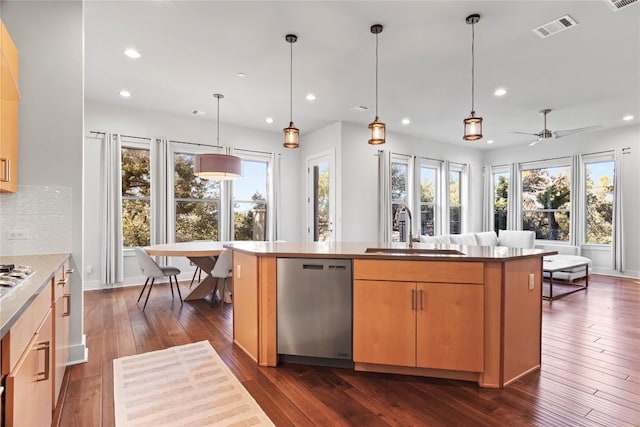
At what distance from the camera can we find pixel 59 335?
6.59 feet

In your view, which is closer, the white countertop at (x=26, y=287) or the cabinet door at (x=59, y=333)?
the white countertop at (x=26, y=287)

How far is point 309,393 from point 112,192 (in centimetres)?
463

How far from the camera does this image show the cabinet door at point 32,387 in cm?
102

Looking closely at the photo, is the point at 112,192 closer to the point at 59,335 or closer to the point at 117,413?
the point at 59,335

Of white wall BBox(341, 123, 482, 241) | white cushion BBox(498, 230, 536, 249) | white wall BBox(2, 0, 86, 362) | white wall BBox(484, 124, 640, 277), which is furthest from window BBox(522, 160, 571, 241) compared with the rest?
white wall BBox(2, 0, 86, 362)

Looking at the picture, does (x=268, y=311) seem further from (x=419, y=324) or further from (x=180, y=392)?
(x=419, y=324)

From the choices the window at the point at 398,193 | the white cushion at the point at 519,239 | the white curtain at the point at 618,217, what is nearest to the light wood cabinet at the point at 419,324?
the window at the point at 398,193

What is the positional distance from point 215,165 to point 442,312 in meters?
3.28

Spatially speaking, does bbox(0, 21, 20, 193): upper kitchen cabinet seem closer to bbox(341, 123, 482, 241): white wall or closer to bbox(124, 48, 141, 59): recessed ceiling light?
bbox(124, 48, 141, 59): recessed ceiling light

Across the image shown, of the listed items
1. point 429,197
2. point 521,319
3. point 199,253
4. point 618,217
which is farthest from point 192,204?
point 618,217

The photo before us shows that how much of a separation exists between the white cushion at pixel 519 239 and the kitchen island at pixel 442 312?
4726mm

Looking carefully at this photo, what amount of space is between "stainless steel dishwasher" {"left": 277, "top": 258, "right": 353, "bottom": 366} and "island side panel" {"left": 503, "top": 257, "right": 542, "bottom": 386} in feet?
3.51

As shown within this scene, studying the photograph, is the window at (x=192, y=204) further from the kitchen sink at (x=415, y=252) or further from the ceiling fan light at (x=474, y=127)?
the ceiling fan light at (x=474, y=127)

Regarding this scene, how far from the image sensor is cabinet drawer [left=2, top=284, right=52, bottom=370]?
3.42ft
